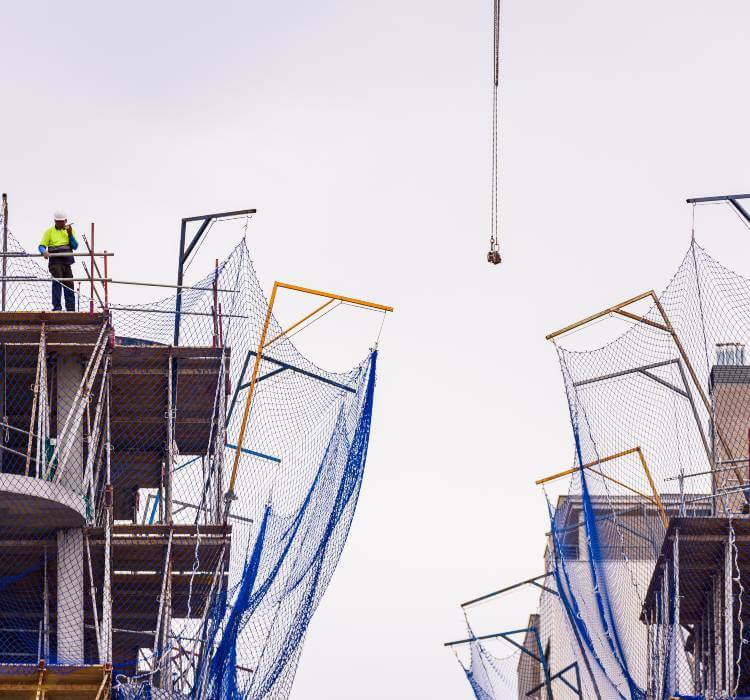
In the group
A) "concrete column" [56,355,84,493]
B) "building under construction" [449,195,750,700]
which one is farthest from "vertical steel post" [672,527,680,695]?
"concrete column" [56,355,84,493]

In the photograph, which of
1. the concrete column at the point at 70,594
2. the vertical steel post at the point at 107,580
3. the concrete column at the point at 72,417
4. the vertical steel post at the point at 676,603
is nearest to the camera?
the vertical steel post at the point at 676,603

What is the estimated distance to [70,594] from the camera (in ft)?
119

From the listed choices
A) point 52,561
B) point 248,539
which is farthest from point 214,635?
point 52,561

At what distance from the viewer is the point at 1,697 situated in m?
32.7

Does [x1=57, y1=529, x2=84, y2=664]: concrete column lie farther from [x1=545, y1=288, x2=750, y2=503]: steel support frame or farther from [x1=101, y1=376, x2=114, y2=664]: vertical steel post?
[x1=545, y1=288, x2=750, y2=503]: steel support frame

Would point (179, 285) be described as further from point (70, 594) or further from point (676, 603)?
Answer: point (676, 603)

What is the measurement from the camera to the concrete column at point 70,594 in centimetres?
3594

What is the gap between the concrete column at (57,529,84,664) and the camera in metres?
35.9

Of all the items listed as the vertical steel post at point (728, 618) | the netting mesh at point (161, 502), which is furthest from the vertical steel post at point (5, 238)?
the vertical steel post at point (728, 618)

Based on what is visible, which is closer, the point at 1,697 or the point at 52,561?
the point at 1,697

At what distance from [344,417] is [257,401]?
68.0 inches

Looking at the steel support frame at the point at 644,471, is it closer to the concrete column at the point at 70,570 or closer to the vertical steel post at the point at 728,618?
the vertical steel post at the point at 728,618

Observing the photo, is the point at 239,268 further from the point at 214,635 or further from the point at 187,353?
the point at 214,635

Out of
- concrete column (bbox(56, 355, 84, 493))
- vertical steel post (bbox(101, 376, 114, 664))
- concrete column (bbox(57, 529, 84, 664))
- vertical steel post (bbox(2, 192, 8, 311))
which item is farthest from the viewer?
vertical steel post (bbox(2, 192, 8, 311))
